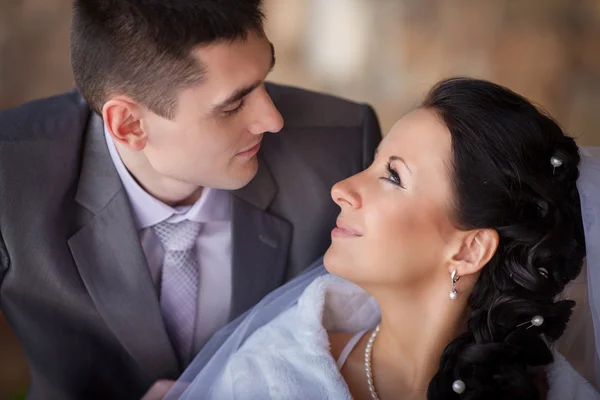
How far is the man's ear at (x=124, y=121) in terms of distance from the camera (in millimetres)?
1427

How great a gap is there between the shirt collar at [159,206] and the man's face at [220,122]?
0.09 meters

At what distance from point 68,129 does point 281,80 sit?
1641 millimetres

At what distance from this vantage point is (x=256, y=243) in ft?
5.58

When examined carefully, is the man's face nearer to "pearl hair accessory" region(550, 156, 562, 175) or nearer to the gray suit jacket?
the gray suit jacket

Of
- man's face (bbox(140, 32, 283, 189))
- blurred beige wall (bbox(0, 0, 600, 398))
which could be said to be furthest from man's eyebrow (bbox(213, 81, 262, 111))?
blurred beige wall (bbox(0, 0, 600, 398))

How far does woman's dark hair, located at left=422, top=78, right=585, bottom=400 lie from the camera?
1.26 m

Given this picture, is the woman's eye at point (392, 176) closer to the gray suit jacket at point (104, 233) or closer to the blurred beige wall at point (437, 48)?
the gray suit jacket at point (104, 233)

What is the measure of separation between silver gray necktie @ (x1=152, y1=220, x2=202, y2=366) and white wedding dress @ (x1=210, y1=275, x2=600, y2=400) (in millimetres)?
308

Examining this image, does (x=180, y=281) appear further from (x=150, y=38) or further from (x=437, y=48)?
(x=437, y=48)

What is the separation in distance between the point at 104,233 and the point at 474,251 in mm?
847

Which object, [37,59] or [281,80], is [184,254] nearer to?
[37,59]

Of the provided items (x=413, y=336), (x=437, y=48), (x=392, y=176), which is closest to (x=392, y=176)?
(x=392, y=176)

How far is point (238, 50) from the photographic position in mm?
1386

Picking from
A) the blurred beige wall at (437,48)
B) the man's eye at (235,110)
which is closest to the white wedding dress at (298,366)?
the man's eye at (235,110)
